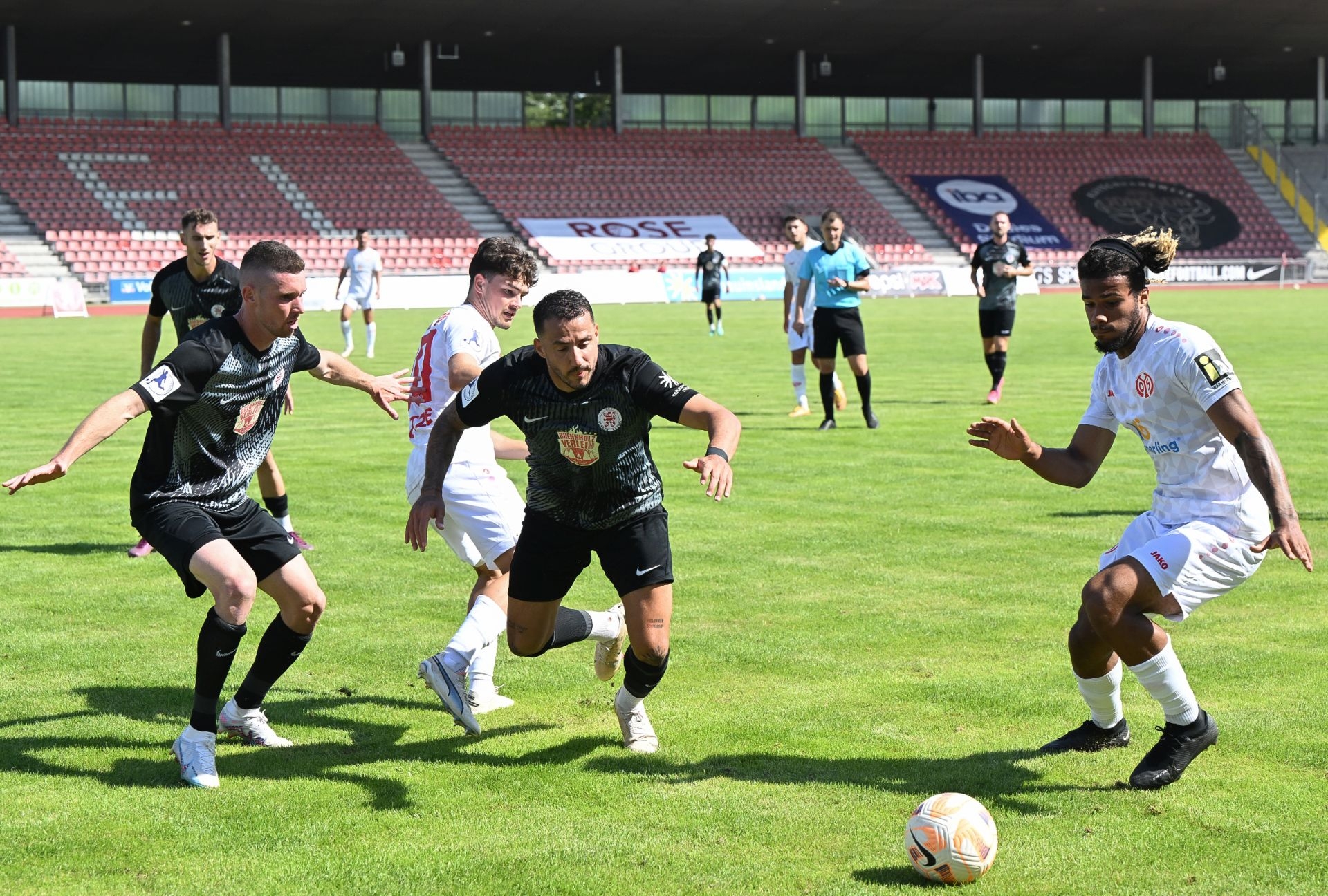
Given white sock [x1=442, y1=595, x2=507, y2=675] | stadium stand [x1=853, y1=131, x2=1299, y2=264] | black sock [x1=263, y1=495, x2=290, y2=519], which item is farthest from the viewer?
stadium stand [x1=853, y1=131, x2=1299, y2=264]

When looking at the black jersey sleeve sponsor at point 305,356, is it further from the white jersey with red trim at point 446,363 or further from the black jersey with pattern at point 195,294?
the black jersey with pattern at point 195,294

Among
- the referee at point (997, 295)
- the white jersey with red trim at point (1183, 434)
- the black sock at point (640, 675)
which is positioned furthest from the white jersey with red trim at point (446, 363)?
the referee at point (997, 295)

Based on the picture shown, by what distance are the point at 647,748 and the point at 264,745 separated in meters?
1.59

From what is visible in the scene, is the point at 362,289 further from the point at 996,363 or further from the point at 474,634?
the point at 474,634

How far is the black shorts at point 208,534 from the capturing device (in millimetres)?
5832

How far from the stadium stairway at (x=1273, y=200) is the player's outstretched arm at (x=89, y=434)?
6174 cm

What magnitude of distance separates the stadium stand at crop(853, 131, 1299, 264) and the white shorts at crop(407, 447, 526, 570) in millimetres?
55130

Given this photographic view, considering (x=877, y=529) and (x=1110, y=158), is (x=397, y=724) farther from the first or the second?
(x=1110, y=158)

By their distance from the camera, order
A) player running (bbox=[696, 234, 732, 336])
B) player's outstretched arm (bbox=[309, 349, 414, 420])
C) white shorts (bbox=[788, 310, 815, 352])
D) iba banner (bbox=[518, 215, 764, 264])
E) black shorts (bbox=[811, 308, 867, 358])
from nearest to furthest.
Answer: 1. player's outstretched arm (bbox=[309, 349, 414, 420])
2. black shorts (bbox=[811, 308, 867, 358])
3. white shorts (bbox=[788, 310, 815, 352])
4. player running (bbox=[696, 234, 732, 336])
5. iba banner (bbox=[518, 215, 764, 264])

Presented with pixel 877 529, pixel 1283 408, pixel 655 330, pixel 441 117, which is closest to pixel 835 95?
pixel 441 117

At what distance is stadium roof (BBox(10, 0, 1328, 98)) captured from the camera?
4941 centimetres

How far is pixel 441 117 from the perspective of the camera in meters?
63.2

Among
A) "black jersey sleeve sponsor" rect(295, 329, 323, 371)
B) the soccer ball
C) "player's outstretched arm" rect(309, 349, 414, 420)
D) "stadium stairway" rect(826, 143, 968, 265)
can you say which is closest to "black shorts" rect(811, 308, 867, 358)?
"player's outstretched arm" rect(309, 349, 414, 420)

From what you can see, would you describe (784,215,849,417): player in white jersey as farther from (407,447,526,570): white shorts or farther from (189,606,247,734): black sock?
(189,606,247,734): black sock
